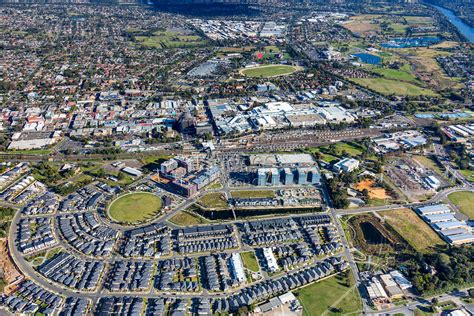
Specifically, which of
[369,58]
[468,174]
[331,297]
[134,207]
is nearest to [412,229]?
[331,297]

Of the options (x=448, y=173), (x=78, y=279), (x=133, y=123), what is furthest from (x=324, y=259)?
(x=133, y=123)

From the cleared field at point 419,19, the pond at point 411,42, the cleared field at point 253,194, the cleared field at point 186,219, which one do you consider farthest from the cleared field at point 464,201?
the cleared field at point 419,19

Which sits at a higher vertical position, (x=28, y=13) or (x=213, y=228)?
(x=28, y=13)

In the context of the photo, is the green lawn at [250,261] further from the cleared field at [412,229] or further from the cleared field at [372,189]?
the cleared field at [372,189]

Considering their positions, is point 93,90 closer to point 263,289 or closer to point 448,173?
point 263,289

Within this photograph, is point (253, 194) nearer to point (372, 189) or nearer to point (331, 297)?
point (372, 189)

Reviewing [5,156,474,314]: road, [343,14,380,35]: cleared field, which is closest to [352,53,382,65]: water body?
[343,14,380,35]: cleared field

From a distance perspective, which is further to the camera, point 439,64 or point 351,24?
point 351,24
